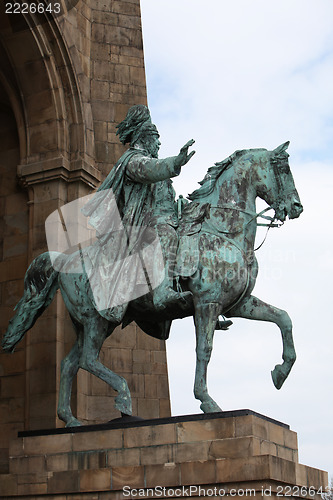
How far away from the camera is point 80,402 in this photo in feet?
38.7

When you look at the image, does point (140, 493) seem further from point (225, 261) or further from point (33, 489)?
point (225, 261)

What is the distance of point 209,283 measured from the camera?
8.93 metres

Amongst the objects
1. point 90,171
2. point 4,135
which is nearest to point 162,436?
point 90,171

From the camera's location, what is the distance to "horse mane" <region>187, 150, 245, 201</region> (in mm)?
9500

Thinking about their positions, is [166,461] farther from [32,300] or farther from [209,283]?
[32,300]

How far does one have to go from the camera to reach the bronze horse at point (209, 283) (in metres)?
8.95

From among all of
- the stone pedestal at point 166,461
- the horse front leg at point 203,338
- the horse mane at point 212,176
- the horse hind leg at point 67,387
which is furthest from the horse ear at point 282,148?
Result: the horse hind leg at point 67,387

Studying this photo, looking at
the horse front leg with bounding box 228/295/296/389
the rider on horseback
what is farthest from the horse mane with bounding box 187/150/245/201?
the horse front leg with bounding box 228/295/296/389

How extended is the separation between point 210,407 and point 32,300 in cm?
249

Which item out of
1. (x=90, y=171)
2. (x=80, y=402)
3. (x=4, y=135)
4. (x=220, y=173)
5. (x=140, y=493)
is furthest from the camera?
(x=4, y=135)

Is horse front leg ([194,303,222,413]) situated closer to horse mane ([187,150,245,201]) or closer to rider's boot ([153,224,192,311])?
rider's boot ([153,224,192,311])

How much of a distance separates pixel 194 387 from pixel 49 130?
592 cm

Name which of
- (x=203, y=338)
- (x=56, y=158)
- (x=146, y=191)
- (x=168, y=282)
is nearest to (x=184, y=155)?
(x=146, y=191)

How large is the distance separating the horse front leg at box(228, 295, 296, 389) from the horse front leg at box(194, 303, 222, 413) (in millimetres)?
430
